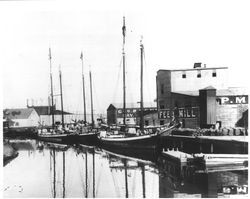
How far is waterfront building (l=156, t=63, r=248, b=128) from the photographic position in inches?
926

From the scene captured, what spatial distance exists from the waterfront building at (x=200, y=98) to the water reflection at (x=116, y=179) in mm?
6204

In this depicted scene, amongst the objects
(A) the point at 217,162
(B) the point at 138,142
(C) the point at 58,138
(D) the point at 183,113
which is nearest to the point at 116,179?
(A) the point at 217,162

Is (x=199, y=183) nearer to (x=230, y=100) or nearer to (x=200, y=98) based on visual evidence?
(x=230, y=100)

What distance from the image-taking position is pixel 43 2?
11.2m

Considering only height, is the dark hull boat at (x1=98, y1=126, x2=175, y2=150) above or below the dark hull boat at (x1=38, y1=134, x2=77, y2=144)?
above

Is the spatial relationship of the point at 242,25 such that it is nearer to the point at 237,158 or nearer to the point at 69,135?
the point at 237,158

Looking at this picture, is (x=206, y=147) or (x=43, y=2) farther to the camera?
(x=206, y=147)

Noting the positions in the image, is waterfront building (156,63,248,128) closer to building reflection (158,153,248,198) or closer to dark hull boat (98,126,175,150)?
dark hull boat (98,126,175,150)

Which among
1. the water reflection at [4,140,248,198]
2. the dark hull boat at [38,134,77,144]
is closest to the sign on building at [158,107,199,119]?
the water reflection at [4,140,248,198]

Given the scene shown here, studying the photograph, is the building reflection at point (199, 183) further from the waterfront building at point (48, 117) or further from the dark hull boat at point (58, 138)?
the waterfront building at point (48, 117)

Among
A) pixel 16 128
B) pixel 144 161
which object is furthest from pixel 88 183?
pixel 16 128

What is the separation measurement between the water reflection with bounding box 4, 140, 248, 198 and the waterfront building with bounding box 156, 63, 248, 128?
6204 millimetres

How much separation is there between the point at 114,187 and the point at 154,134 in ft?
30.8

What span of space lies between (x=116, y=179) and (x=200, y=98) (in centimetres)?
1212
